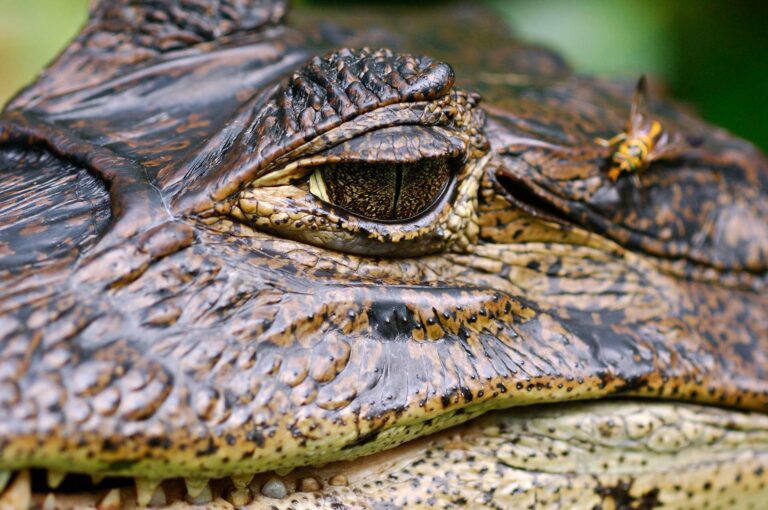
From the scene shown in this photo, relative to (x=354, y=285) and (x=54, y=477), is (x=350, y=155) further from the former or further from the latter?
(x=54, y=477)

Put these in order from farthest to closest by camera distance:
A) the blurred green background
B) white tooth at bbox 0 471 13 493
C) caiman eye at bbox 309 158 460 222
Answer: the blurred green background < caiman eye at bbox 309 158 460 222 < white tooth at bbox 0 471 13 493

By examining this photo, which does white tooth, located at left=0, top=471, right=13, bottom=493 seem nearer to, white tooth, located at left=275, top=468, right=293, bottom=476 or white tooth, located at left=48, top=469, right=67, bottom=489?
white tooth, located at left=48, top=469, right=67, bottom=489

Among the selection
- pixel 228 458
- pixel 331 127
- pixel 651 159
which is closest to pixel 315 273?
pixel 331 127

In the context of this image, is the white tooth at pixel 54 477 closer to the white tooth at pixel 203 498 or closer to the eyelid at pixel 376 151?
the white tooth at pixel 203 498

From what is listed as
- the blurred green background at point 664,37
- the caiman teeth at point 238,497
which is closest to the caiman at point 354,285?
the caiman teeth at point 238,497

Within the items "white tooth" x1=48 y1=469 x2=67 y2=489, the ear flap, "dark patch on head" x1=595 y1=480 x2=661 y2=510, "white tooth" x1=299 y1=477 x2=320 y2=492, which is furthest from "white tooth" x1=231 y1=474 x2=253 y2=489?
the ear flap
